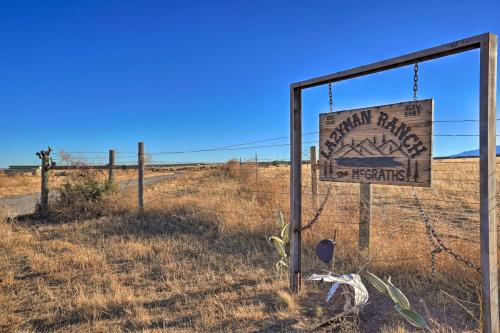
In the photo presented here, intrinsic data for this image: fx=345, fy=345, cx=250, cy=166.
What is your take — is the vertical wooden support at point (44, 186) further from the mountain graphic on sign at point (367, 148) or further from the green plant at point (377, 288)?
the mountain graphic on sign at point (367, 148)

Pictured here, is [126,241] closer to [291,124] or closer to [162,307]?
[162,307]

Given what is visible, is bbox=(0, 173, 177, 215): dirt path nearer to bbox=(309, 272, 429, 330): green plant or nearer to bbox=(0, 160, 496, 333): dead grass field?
bbox=(0, 160, 496, 333): dead grass field

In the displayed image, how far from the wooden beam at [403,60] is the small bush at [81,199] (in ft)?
21.1

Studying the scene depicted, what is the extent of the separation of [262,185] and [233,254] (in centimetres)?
482

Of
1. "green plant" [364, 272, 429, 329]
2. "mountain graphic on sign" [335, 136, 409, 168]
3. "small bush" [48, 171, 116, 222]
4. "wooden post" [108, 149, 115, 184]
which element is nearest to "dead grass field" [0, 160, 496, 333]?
"green plant" [364, 272, 429, 329]

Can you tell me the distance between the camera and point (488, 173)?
2391mm

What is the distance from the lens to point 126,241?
20.0 ft

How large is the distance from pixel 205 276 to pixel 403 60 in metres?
3.29

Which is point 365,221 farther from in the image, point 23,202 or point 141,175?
point 23,202

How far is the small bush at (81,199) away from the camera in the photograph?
8.26 m

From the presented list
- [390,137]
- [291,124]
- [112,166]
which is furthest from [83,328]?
[112,166]

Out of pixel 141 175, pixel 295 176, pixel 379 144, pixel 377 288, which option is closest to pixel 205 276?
pixel 295 176

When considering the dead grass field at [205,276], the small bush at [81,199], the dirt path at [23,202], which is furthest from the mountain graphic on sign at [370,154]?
the small bush at [81,199]

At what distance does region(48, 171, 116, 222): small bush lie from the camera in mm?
8258
